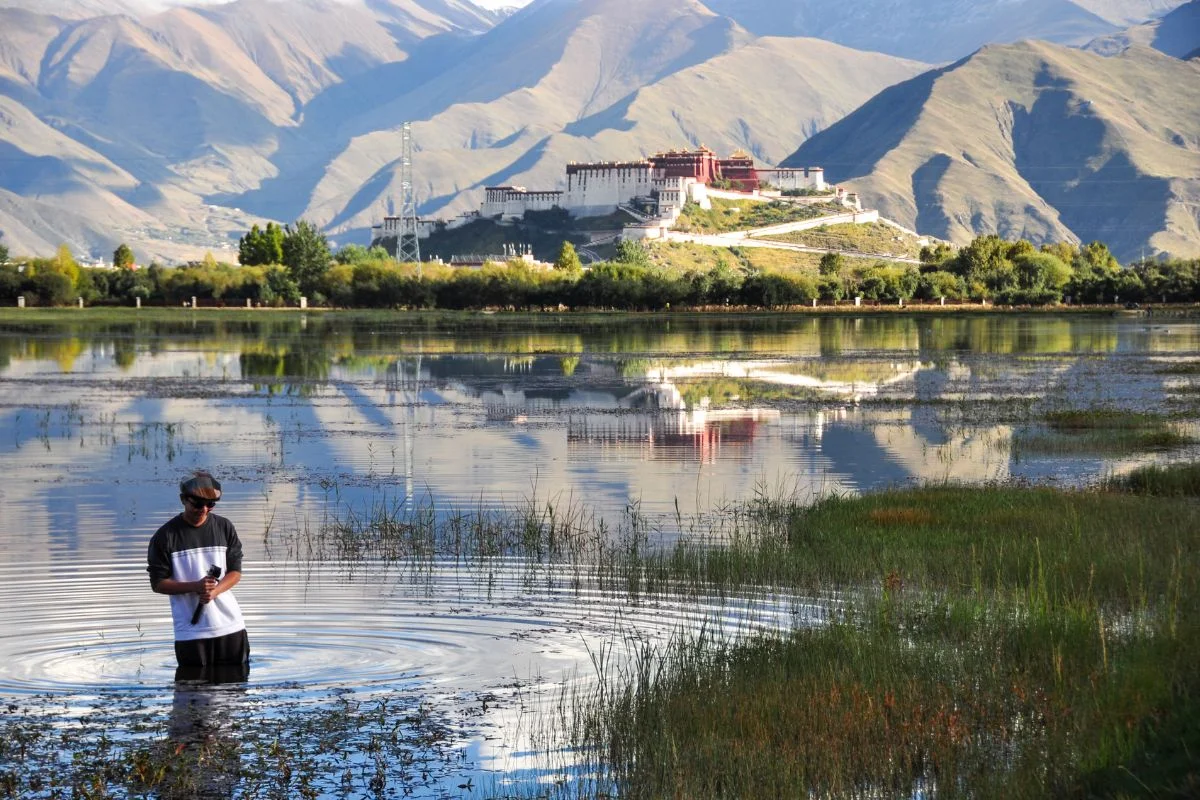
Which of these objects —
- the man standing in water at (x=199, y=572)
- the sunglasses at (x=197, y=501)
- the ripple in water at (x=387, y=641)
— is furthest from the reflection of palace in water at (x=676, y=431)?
the sunglasses at (x=197, y=501)

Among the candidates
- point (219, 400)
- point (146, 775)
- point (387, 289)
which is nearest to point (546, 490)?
point (146, 775)

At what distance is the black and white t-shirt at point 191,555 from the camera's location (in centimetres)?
1080

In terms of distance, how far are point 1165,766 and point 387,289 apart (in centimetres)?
11770

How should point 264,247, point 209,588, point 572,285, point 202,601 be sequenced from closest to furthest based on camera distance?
1. point 209,588
2. point 202,601
3. point 572,285
4. point 264,247

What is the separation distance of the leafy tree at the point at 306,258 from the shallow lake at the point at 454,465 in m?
61.6

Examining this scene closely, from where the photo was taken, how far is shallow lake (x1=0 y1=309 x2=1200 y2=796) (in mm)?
12445

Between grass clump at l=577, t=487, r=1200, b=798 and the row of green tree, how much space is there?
10207 centimetres

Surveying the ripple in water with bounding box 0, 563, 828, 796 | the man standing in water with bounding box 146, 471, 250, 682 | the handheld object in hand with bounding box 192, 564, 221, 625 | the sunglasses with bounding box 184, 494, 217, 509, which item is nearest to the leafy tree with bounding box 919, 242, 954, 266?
the ripple in water with bounding box 0, 563, 828, 796

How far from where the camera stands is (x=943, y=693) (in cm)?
1001

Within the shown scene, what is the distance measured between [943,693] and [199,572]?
496cm

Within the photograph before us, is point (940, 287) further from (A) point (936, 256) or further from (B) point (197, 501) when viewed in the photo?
(B) point (197, 501)

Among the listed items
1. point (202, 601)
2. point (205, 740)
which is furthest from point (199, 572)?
point (205, 740)

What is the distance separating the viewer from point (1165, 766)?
7.10 meters

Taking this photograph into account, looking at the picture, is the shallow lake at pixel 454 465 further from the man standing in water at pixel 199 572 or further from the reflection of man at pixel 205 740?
the man standing in water at pixel 199 572
